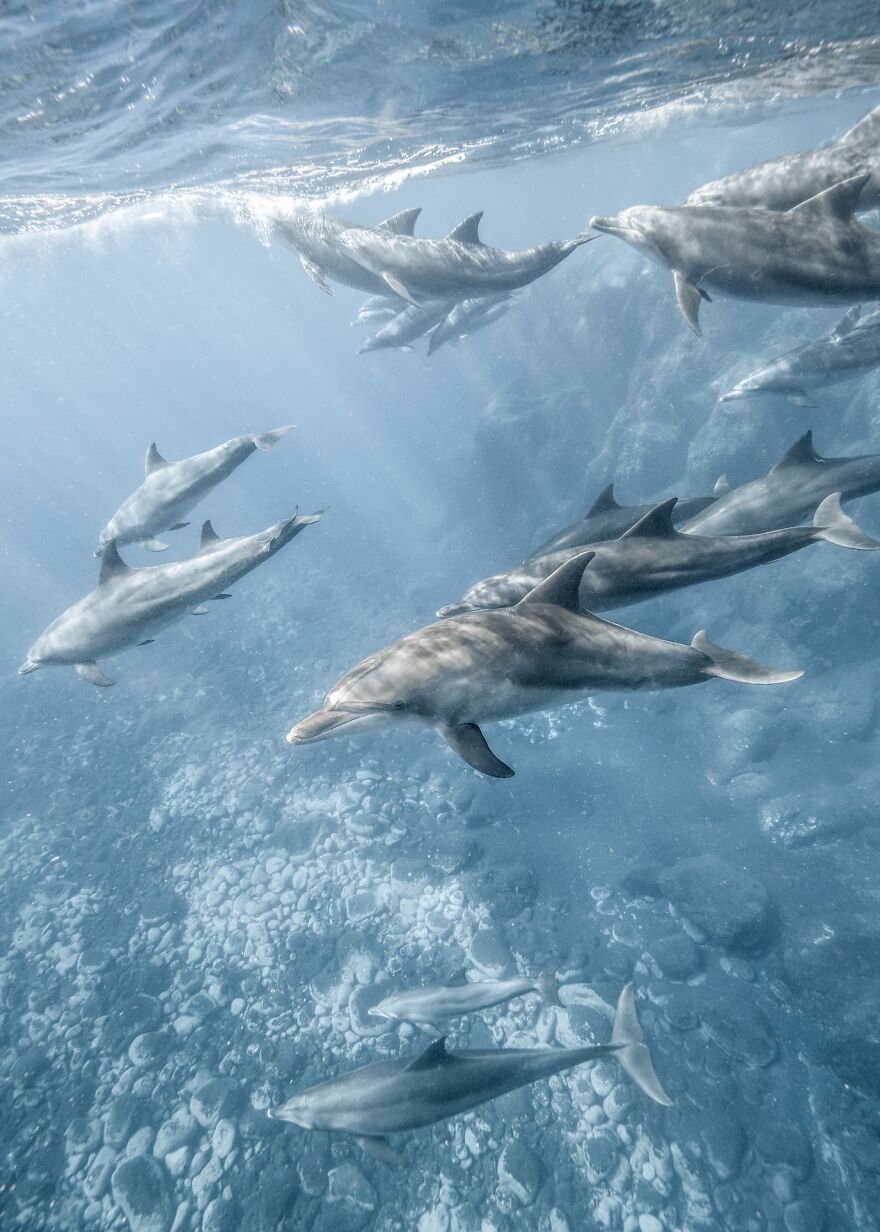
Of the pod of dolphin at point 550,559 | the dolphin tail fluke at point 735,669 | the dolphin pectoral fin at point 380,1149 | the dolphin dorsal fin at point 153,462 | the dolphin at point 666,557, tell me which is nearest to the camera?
the pod of dolphin at point 550,559

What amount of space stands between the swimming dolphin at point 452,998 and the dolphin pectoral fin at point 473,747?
214 inches

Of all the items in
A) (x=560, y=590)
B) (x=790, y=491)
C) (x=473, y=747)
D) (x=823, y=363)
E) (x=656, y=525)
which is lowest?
(x=823, y=363)

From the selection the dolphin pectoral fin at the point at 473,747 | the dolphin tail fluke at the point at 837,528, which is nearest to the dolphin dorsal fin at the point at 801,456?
the dolphin tail fluke at the point at 837,528

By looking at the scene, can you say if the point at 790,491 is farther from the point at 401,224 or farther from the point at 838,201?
the point at 401,224

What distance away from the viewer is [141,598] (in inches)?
317

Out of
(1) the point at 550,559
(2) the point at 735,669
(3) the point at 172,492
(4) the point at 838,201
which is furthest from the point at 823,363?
(3) the point at 172,492

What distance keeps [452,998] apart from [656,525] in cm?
638

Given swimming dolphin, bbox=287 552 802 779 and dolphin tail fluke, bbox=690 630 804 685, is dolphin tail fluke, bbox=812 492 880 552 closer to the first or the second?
dolphin tail fluke, bbox=690 630 804 685

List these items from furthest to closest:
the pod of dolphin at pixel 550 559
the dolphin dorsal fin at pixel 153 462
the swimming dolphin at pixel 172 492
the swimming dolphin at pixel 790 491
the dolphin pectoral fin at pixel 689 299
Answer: the dolphin dorsal fin at pixel 153 462
the swimming dolphin at pixel 172 492
the swimming dolphin at pixel 790 491
the dolphin pectoral fin at pixel 689 299
the pod of dolphin at pixel 550 559

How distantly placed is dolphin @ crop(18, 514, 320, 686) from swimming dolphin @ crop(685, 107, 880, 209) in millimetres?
7033

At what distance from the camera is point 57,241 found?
28094 mm

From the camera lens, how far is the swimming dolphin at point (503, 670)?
3.74 meters

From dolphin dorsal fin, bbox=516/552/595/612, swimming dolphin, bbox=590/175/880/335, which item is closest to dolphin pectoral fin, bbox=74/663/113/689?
dolphin dorsal fin, bbox=516/552/595/612

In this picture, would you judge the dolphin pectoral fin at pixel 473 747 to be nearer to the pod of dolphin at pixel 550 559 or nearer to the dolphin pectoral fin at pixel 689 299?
the pod of dolphin at pixel 550 559
